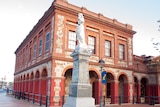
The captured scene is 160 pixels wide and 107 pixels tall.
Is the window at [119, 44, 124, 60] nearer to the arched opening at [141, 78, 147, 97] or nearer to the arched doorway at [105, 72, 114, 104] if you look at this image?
the arched doorway at [105, 72, 114, 104]

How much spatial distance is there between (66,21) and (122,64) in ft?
27.8

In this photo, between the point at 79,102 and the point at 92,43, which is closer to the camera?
the point at 79,102

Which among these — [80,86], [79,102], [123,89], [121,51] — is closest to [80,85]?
[80,86]

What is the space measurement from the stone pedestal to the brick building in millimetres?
5128

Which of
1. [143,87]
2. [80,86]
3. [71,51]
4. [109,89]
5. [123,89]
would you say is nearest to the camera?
[80,86]

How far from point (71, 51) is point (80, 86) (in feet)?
23.5

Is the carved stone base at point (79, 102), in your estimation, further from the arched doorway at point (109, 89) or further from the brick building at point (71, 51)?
the arched doorway at point (109, 89)

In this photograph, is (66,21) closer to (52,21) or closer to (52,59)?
(52,21)

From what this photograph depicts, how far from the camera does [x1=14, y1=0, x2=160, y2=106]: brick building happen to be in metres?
15.4

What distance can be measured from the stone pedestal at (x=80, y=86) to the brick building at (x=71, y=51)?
5.13 m

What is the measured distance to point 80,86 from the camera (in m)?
9.53

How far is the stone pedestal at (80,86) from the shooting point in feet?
30.7

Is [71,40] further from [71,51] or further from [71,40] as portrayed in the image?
[71,51]

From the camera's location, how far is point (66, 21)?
16578 millimetres
